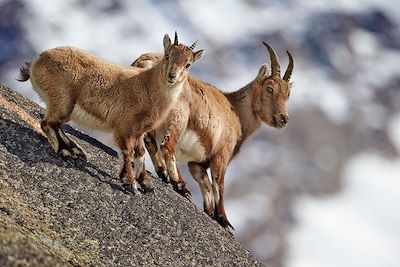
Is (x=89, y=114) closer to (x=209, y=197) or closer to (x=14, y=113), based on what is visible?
(x=14, y=113)

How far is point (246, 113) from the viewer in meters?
28.8

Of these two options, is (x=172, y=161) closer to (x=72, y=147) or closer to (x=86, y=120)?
(x=86, y=120)

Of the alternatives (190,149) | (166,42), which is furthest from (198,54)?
(190,149)

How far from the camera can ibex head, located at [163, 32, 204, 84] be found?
71.1ft

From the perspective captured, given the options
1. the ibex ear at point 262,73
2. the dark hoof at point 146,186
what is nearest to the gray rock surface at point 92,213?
the dark hoof at point 146,186

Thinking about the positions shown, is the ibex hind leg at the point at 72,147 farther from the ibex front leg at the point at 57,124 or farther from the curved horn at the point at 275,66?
the curved horn at the point at 275,66

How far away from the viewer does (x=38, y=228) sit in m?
16.0

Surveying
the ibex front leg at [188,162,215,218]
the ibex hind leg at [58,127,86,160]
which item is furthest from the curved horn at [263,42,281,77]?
the ibex hind leg at [58,127,86,160]

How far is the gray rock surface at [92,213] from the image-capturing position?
16.4m

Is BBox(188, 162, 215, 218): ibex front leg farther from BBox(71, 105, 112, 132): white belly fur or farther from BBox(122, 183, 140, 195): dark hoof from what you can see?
BBox(71, 105, 112, 132): white belly fur

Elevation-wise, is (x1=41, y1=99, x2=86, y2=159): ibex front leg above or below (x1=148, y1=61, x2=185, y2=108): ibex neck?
below

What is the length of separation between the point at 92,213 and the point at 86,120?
335 cm

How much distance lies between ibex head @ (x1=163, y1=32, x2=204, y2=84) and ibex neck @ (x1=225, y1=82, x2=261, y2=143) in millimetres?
6224

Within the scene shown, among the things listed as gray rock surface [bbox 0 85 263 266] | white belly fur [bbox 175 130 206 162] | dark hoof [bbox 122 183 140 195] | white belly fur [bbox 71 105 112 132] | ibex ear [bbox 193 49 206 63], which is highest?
ibex ear [bbox 193 49 206 63]
